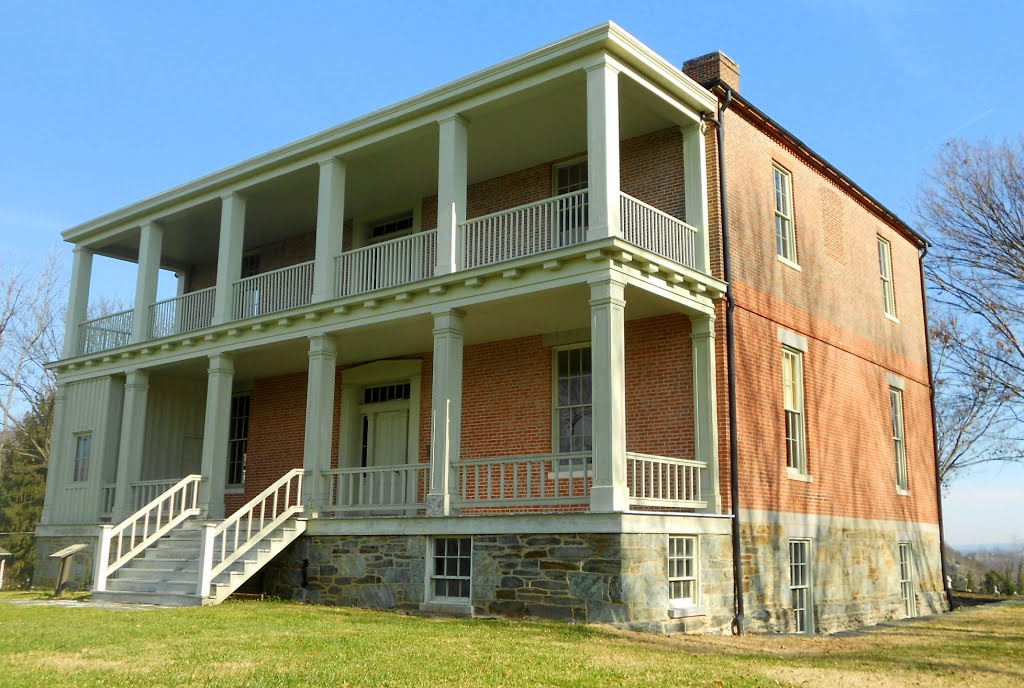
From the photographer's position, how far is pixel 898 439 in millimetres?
19844

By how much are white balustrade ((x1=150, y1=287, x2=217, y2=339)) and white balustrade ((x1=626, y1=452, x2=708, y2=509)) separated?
9355 millimetres

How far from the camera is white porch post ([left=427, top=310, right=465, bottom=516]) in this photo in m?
13.6

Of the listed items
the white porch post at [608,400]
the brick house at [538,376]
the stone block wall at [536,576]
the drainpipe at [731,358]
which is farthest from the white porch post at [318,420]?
the drainpipe at [731,358]

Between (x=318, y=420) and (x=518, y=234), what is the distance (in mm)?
4490

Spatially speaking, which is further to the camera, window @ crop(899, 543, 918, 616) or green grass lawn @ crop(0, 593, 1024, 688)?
window @ crop(899, 543, 918, 616)

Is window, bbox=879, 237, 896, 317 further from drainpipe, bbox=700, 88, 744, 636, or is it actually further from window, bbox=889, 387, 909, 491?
drainpipe, bbox=700, 88, 744, 636

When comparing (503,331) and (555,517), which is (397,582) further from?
(503,331)

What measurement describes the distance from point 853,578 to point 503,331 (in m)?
7.51

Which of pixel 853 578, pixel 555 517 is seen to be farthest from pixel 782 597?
pixel 555 517

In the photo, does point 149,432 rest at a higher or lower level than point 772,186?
lower

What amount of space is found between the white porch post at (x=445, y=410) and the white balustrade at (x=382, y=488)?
Result: 66 cm

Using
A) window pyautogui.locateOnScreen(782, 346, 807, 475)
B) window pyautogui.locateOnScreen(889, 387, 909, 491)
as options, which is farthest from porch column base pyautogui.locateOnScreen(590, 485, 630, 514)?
window pyautogui.locateOnScreen(889, 387, 909, 491)

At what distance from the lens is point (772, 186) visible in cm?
1664

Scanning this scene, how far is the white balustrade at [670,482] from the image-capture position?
12.6 meters
